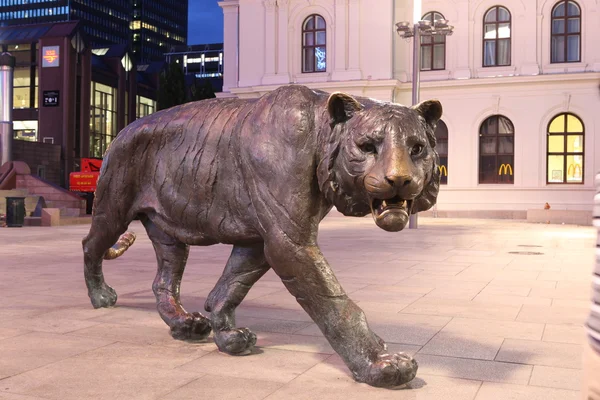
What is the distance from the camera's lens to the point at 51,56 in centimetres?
4569

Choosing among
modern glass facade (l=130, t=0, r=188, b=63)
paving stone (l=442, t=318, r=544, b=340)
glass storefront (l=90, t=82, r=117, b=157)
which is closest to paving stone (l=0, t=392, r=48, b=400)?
paving stone (l=442, t=318, r=544, b=340)

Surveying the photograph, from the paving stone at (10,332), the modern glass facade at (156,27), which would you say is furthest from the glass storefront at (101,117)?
the modern glass facade at (156,27)

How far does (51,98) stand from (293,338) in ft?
146

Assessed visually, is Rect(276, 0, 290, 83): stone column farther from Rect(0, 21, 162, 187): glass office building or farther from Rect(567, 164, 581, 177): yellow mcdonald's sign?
Rect(0, 21, 162, 187): glass office building

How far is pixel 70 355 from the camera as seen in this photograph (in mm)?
4234

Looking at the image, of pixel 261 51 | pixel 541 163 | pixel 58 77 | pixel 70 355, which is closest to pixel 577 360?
pixel 70 355

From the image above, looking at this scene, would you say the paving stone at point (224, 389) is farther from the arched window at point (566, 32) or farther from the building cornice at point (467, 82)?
the arched window at point (566, 32)

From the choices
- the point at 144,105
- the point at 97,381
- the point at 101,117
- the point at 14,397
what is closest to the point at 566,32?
the point at 97,381

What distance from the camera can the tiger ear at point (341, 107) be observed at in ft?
12.1

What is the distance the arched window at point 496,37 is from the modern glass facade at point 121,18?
257 feet

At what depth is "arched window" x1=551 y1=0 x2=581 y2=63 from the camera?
3117 cm

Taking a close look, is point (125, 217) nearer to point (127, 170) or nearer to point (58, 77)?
point (127, 170)

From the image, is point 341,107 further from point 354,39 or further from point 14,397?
point 354,39

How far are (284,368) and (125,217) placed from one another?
5.83 feet
